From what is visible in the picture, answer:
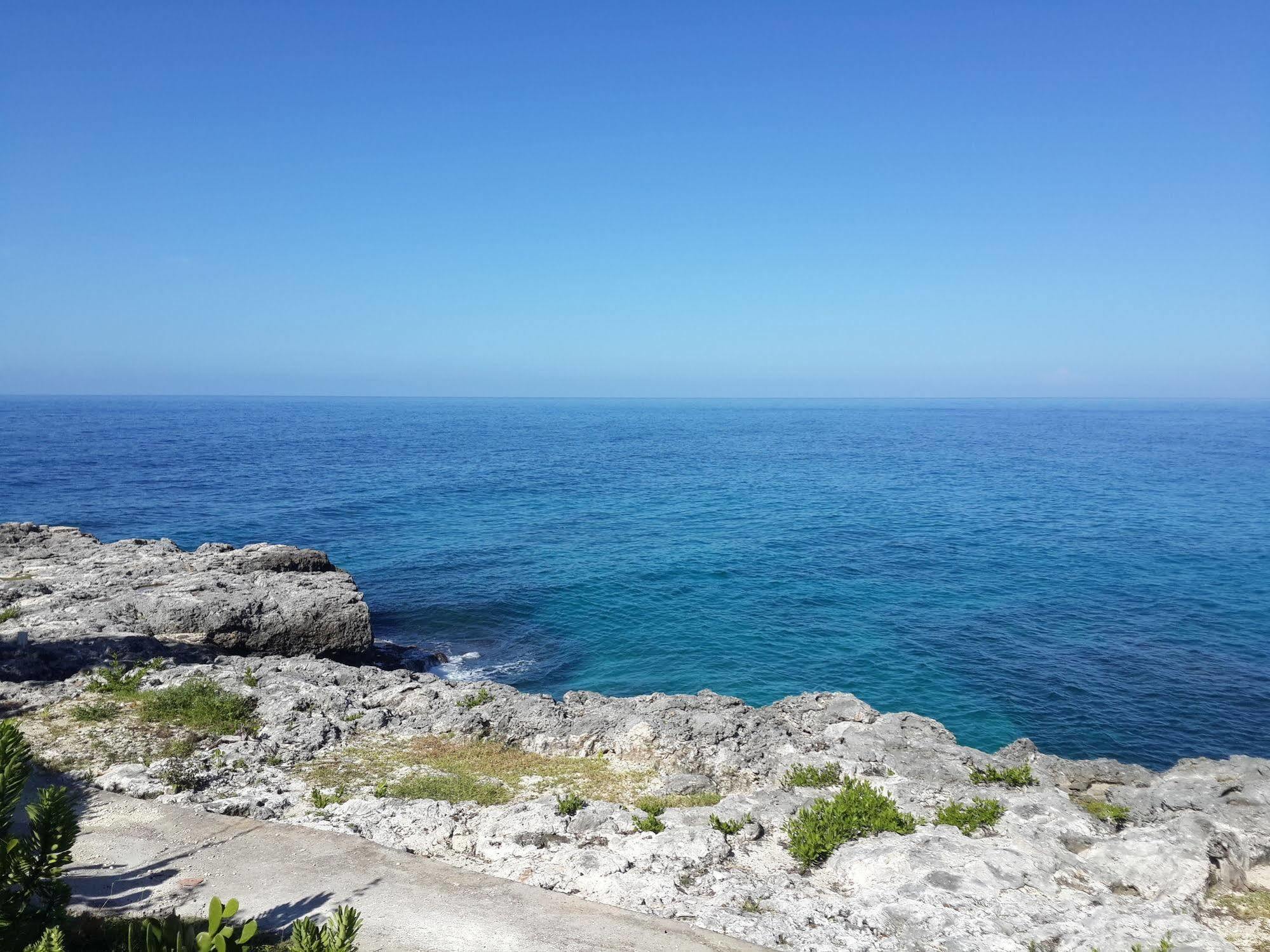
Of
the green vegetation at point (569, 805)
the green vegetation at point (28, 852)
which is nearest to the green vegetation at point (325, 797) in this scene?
the green vegetation at point (569, 805)

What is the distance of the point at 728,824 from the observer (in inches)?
658

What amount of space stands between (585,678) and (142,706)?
60.8 feet

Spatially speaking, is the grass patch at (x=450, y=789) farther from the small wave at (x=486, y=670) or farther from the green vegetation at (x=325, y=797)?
the small wave at (x=486, y=670)

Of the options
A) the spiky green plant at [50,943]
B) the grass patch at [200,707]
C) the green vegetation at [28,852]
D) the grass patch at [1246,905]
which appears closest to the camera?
the spiky green plant at [50,943]

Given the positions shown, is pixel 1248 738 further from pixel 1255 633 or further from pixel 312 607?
pixel 312 607

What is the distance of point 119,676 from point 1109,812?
28.9 metres

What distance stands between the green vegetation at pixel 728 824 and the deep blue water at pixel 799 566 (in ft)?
54.5

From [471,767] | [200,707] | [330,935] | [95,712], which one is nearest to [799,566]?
[471,767]

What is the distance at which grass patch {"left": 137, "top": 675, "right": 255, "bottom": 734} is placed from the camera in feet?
70.3

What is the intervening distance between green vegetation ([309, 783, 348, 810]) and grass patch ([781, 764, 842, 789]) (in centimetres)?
1128

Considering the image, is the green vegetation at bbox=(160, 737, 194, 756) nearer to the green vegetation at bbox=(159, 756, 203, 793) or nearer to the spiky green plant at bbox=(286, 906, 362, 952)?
the green vegetation at bbox=(159, 756, 203, 793)

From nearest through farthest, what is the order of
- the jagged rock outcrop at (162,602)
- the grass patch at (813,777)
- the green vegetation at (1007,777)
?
the green vegetation at (1007,777)
the grass patch at (813,777)
the jagged rock outcrop at (162,602)

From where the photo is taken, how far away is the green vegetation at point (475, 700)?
2414 centimetres

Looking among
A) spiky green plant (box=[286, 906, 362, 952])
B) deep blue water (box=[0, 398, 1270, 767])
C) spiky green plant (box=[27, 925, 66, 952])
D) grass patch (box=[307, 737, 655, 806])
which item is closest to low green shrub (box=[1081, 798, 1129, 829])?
grass patch (box=[307, 737, 655, 806])
